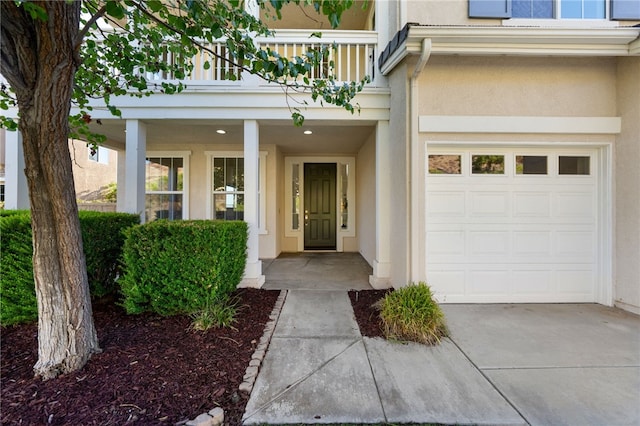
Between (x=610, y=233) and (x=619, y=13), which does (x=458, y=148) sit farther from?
(x=619, y=13)

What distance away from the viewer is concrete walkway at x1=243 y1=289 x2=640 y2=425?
1905 millimetres

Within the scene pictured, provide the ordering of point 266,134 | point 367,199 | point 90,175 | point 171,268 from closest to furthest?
point 171,268 → point 266,134 → point 367,199 → point 90,175

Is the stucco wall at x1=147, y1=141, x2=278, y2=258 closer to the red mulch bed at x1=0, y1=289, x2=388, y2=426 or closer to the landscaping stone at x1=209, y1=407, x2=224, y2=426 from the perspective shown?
the red mulch bed at x1=0, y1=289, x2=388, y2=426

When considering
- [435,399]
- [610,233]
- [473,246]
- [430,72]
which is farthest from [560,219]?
[435,399]

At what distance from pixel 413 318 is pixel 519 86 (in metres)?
3.51

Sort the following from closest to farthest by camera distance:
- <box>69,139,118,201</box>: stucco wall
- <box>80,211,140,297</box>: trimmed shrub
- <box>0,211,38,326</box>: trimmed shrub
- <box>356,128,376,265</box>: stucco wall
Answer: <box>0,211,38,326</box>: trimmed shrub
<box>80,211,140,297</box>: trimmed shrub
<box>356,128,376,265</box>: stucco wall
<box>69,139,118,201</box>: stucco wall

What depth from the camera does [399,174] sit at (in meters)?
4.10

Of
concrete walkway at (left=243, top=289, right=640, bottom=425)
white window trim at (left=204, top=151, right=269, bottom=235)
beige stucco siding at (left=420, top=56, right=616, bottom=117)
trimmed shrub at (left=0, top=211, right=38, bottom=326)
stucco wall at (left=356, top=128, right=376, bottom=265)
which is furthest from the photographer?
white window trim at (left=204, top=151, right=269, bottom=235)

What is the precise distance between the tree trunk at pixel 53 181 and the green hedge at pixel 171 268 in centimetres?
76

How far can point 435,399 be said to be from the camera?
2039 millimetres

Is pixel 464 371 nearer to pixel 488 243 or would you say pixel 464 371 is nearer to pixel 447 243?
pixel 447 243

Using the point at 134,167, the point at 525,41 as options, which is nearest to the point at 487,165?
the point at 525,41

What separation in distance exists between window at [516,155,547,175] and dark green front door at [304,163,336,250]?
15.3 ft

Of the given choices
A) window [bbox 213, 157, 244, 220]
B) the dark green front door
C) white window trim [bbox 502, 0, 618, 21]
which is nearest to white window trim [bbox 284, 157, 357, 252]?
the dark green front door
